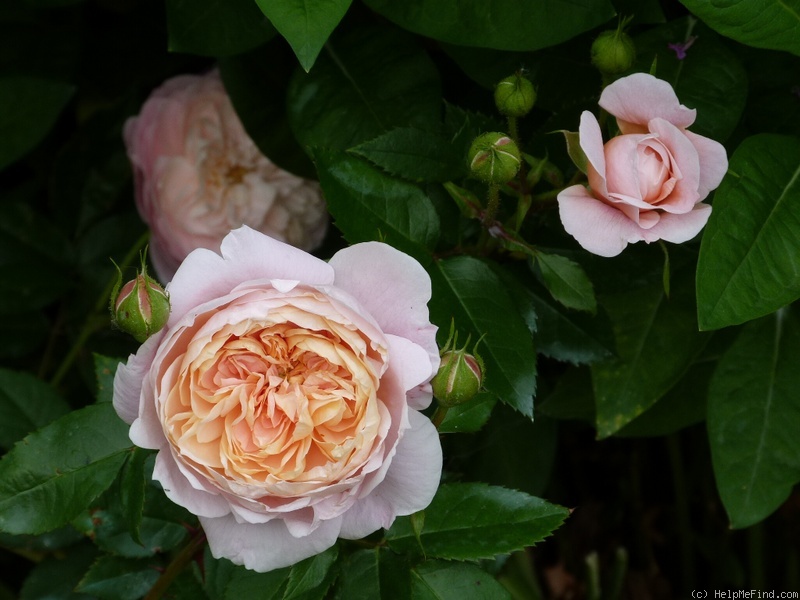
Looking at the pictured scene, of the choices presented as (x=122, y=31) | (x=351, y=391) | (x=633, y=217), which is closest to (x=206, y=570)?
(x=351, y=391)

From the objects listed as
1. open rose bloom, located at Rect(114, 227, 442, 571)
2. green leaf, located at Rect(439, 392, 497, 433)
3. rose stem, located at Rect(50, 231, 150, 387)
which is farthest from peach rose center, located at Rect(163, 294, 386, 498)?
rose stem, located at Rect(50, 231, 150, 387)

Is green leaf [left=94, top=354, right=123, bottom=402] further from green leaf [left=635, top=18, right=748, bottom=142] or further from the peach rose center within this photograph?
green leaf [left=635, top=18, right=748, bottom=142]

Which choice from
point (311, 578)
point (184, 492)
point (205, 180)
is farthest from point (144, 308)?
point (205, 180)

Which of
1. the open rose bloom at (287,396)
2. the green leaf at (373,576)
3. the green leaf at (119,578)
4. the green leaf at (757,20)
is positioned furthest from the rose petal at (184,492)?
the green leaf at (757,20)

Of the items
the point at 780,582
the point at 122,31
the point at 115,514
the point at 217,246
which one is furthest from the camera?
the point at 780,582

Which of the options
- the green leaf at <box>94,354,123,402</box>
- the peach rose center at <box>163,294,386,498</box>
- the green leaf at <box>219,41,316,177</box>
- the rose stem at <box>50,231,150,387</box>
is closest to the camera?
the peach rose center at <box>163,294,386,498</box>

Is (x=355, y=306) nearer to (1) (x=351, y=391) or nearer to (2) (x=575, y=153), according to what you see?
(1) (x=351, y=391)

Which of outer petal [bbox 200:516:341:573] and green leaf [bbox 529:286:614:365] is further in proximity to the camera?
green leaf [bbox 529:286:614:365]
